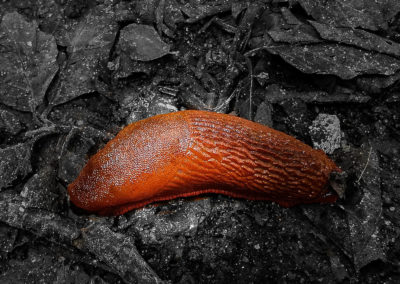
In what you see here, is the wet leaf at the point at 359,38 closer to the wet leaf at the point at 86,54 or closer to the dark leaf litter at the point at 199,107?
the dark leaf litter at the point at 199,107

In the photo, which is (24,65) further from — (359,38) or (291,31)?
(359,38)

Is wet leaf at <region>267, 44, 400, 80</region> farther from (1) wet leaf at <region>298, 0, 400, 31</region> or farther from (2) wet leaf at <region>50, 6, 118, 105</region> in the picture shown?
(2) wet leaf at <region>50, 6, 118, 105</region>

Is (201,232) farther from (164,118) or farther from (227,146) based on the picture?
(164,118)

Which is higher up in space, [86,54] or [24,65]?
[86,54]

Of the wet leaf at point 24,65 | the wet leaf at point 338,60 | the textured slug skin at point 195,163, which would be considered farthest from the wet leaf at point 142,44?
the wet leaf at point 338,60

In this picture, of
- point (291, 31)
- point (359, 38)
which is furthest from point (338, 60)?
point (291, 31)

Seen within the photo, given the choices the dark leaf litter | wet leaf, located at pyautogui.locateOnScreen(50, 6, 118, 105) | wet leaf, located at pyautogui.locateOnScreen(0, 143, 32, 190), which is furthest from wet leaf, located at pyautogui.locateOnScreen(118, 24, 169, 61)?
wet leaf, located at pyautogui.locateOnScreen(0, 143, 32, 190)

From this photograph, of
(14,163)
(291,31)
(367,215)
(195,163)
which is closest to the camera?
(195,163)
